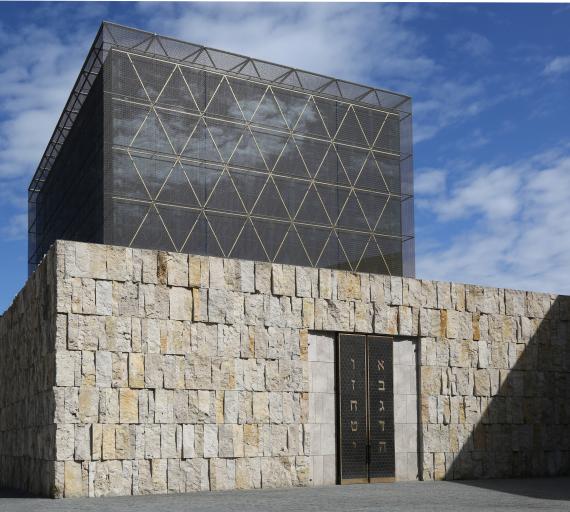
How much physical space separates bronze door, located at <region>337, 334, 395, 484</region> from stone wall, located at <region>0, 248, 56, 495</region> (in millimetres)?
5822

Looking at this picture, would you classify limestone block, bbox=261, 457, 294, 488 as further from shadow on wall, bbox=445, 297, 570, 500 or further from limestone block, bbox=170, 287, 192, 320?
shadow on wall, bbox=445, 297, 570, 500

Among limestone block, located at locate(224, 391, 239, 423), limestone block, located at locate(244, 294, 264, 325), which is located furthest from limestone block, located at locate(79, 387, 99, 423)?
limestone block, located at locate(244, 294, 264, 325)

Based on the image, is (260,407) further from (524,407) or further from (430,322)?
(524,407)

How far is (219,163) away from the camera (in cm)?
3294

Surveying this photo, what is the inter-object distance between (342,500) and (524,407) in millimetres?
8097

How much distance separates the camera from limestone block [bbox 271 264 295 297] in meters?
17.5

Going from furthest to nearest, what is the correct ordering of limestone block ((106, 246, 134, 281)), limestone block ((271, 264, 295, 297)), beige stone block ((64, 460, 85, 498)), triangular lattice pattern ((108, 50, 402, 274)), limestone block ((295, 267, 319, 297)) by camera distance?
triangular lattice pattern ((108, 50, 402, 274)), limestone block ((295, 267, 319, 297)), limestone block ((271, 264, 295, 297)), limestone block ((106, 246, 134, 281)), beige stone block ((64, 460, 85, 498))

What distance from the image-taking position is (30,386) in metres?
17.1

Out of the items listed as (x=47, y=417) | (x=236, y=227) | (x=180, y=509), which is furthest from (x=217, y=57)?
(x=180, y=509)

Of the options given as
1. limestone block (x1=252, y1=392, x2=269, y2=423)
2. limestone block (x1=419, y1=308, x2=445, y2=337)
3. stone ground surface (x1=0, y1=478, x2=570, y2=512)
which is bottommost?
stone ground surface (x1=0, y1=478, x2=570, y2=512)

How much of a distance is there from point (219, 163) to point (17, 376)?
1591cm

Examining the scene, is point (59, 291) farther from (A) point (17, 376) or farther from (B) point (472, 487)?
(B) point (472, 487)

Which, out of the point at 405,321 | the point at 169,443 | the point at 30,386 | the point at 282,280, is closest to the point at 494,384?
the point at 405,321

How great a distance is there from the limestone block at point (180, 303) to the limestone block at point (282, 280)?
1845 mm
